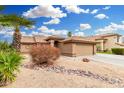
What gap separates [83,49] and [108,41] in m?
9.77

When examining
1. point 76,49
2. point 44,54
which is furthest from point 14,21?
point 76,49

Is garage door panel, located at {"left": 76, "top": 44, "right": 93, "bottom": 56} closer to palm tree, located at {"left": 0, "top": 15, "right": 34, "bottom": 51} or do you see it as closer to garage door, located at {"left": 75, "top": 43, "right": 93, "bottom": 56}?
garage door, located at {"left": 75, "top": 43, "right": 93, "bottom": 56}

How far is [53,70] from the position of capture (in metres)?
13.0

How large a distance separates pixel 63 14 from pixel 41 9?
5.79 ft

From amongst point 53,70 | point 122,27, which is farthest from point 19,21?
point 122,27

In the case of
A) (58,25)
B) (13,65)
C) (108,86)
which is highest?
(58,25)

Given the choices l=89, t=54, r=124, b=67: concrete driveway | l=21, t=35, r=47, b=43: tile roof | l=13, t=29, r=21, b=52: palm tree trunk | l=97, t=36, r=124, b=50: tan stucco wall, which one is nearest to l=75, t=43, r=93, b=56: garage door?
l=89, t=54, r=124, b=67: concrete driveway

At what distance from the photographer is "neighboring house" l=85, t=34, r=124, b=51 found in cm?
3419

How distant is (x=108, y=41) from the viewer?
36.3m

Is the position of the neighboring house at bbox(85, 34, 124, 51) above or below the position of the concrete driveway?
above

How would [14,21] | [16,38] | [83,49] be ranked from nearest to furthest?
[14,21] → [16,38] → [83,49]

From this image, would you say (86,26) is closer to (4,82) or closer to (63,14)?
(63,14)

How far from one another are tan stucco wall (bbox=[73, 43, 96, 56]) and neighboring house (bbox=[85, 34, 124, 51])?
5.54 meters

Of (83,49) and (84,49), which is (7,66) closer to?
(83,49)
